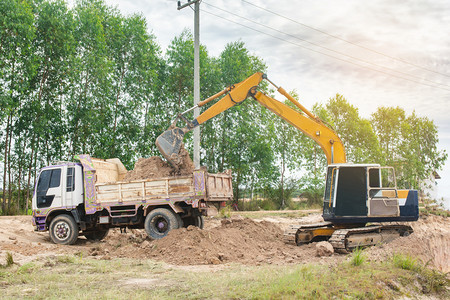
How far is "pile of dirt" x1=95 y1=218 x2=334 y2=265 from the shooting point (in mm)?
10227

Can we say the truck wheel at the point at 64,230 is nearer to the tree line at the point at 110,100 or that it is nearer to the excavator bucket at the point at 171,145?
the excavator bucket at the point at 171,145

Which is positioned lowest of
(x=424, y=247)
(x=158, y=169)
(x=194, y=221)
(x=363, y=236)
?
(x=424, y=247)

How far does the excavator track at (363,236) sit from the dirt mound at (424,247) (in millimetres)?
360

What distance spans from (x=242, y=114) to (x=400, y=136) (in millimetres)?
22864

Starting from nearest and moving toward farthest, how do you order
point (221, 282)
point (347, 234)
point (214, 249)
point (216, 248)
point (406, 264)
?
point (221, 282)
point (406, 264)
point (214, 249)
point (216, 248)
point (347, 234)

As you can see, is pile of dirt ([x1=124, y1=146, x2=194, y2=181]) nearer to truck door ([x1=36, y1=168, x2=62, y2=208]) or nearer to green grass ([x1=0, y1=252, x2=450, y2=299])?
truck door ([x1=36, y1=168, x2=62, y2=208])

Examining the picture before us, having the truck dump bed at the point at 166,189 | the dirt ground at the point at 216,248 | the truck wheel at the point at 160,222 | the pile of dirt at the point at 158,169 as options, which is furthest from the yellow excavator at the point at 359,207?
the pile of dirt at the point at 158,169

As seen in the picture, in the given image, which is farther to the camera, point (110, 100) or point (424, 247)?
point (110, 100)

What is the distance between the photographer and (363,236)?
11.8 metres

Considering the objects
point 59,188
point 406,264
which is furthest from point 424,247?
point 59,188

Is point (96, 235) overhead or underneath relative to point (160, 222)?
underneath

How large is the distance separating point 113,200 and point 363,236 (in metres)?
7.45

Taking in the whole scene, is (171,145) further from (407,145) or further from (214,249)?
(407,145)

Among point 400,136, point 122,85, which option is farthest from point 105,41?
point 400,136
